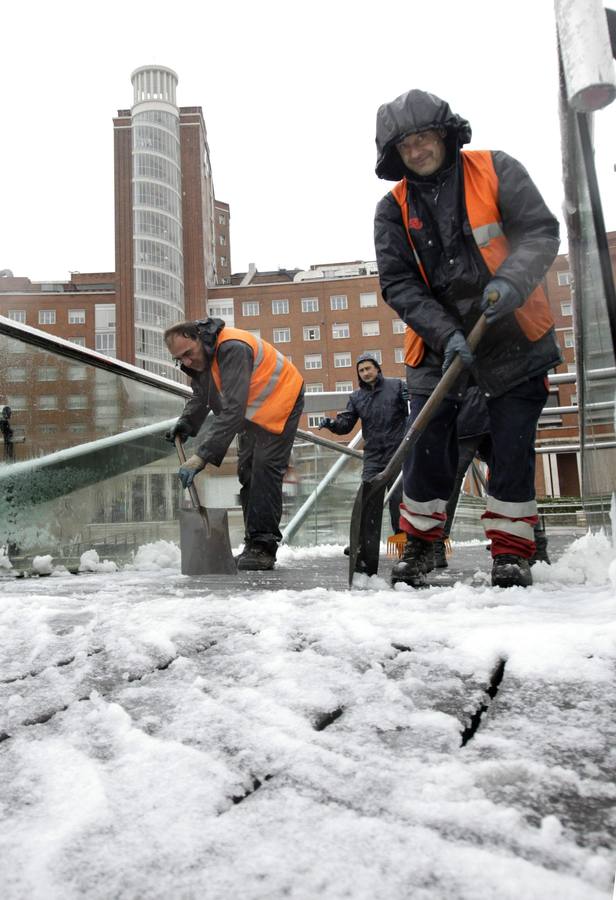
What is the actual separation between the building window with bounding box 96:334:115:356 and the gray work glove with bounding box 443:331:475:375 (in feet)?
147

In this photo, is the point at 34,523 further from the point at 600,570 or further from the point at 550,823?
the point at 550,823

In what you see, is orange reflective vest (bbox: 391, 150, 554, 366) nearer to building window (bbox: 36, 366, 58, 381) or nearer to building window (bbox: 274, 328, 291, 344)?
building window (bbox: 36, 366, 58, 381)

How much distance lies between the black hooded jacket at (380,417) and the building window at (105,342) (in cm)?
4163

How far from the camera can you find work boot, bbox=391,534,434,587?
238cm

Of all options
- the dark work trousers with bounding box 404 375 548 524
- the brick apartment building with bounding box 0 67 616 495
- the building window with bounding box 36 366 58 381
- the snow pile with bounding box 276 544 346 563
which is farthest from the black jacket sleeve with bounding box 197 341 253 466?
the brick apartment building with bounding box 0 67 616 495

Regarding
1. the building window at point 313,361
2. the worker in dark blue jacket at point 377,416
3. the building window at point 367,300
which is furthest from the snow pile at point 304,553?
the building window at point 367,300

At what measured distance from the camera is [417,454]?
101 inches

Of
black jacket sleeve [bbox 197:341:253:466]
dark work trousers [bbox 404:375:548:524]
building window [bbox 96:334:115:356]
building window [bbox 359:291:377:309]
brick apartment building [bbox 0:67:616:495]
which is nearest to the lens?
dark work trousers [bbox 404:375:548:524]

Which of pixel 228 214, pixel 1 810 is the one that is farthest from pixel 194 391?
pixel 228 214

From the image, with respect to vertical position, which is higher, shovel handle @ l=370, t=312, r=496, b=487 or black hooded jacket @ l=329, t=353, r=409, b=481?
black hooded jacket @ l=329, t=353, r=409, b=481

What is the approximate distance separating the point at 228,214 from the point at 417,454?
6204cm

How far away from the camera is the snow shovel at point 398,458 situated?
7.43ft

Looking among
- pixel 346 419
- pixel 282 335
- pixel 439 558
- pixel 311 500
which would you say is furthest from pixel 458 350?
pixel 282 335

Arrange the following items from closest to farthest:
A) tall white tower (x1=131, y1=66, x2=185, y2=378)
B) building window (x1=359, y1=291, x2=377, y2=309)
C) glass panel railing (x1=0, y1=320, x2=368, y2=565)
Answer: glass panel railing (x1=0, y1=320, x2=368, y2=565) → tall white tower (x1=131, y1=66, x2=185, y2=378) → building window (x1=359, y1=291, x2=377, y2=309)
